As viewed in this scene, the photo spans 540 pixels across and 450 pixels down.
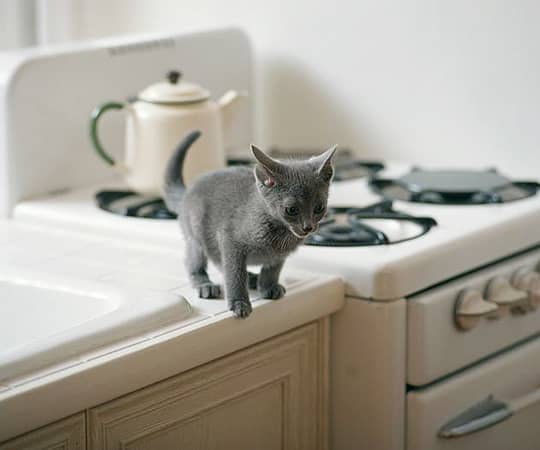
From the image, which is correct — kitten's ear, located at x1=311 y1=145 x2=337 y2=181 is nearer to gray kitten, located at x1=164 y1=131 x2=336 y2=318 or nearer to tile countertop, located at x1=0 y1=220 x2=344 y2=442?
gray kitten, located at x1=164 y1=131 x2=336 y2=318

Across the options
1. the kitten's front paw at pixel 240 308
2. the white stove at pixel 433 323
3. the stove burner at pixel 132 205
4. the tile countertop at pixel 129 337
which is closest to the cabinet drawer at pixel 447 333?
the white stove at pixel 433 323

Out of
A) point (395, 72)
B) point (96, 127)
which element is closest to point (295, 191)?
point (96, 127)

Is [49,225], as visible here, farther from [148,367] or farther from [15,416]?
[15,416]

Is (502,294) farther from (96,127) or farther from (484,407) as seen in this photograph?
(96,127)

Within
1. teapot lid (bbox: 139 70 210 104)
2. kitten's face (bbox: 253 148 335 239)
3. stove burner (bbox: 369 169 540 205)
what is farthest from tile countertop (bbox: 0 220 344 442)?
stove burner (bbox: 369 169 540 205)

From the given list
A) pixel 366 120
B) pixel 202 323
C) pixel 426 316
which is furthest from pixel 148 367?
pixel 366 120

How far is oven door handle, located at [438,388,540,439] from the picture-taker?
1.40 meters

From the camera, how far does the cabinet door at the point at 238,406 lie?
1118 mm

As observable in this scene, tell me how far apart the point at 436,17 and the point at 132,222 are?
68cm

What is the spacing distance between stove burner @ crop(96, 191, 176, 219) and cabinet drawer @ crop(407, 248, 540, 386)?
1.30ft

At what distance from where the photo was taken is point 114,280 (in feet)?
4.28

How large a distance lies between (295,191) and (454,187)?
572mm

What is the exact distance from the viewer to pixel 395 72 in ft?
6.32

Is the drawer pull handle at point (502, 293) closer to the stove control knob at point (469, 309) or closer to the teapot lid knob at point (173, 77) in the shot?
the stove control knob at point (469, 309)
